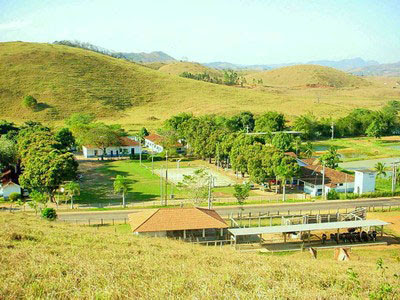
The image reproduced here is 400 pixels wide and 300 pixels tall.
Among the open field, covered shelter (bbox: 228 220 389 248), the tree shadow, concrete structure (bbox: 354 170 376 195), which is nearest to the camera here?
covered shelter (bbox: 228 220 389 248)

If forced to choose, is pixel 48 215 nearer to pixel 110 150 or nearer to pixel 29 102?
pixel 110 150

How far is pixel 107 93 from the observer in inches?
4424

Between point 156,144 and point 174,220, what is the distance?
40726 millimetres

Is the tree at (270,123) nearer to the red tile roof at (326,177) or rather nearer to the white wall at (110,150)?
the white wall at (110,150)

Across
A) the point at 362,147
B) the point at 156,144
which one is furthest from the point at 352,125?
the point at 156,144

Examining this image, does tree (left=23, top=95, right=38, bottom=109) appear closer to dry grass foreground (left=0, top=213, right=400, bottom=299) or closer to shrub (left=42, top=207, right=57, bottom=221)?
shrub (left=42, top=207, right=57, bottom=221)

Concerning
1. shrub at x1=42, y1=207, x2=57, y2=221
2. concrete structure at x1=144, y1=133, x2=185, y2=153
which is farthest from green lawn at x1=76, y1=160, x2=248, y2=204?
shrub at x1=42, y1=207, x2=57, y2=221

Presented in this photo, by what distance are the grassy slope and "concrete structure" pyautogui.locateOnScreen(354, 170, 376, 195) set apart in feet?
188

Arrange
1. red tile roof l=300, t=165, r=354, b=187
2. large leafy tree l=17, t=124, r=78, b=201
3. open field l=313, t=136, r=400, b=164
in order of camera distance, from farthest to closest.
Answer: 1. open field l=313, t=136, r=400, b=164
2. red tile roof l=300, t=165, r=354, b=187
3. large leafy tree l=17, t=124, r=78, b=201

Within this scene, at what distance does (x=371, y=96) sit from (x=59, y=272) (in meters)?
163

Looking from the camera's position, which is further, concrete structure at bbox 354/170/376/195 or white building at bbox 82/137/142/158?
white building at bbox 82/137/142/158

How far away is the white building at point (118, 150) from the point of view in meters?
63.9

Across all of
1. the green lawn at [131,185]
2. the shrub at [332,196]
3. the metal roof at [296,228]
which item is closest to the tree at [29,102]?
the green lawn at [131,185]

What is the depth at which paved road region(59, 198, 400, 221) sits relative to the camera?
3441cm
